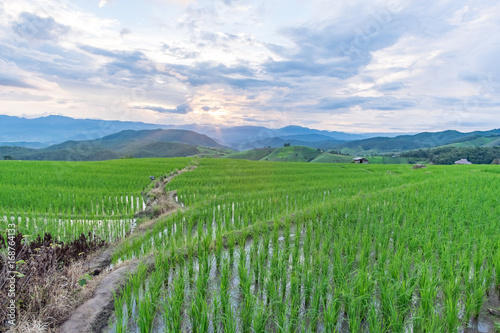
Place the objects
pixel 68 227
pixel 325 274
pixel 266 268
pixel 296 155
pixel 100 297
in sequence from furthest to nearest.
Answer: pixel 296 155
pixel 68 227
pixel 266 268
pixel 325 274
pixel 100 297

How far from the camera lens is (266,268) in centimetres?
400

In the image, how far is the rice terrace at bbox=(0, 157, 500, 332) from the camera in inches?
115

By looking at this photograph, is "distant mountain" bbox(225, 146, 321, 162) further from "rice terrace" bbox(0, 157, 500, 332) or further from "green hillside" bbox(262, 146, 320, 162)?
"rice terrace" bbox(0, 157, 500, 332)

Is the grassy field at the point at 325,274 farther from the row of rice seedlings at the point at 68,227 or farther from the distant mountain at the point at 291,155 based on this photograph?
the distant mountain at the point at 291,155

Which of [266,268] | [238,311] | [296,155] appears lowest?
[296,155]

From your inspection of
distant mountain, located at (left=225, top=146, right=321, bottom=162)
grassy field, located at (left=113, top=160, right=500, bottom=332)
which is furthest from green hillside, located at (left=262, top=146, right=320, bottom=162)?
grassy field, located at (left=113, top=160, right=500, bottom=332)

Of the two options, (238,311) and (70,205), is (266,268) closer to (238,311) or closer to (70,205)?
(238,311)

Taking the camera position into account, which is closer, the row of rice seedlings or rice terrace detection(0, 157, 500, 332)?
rice terrace detection(0, 157, 500, 332)

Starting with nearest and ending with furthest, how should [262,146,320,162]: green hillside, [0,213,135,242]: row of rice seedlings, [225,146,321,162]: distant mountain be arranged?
1. [0,213,135,242]: row of rice seedlings
2. [225,146,321,162]: distant mountain
3. [262,146,320,162]: green hillside

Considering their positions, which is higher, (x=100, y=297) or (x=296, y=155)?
(x=100, y=297)

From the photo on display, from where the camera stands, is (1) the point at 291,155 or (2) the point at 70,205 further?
(1) the point at 291,155

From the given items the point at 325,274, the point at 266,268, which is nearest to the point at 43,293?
the point at 266,268

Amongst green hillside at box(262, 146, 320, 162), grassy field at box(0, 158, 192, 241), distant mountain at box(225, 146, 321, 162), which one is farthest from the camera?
green hillside at box(262, 146, 320, 162)

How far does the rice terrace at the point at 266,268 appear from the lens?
9.55ft
